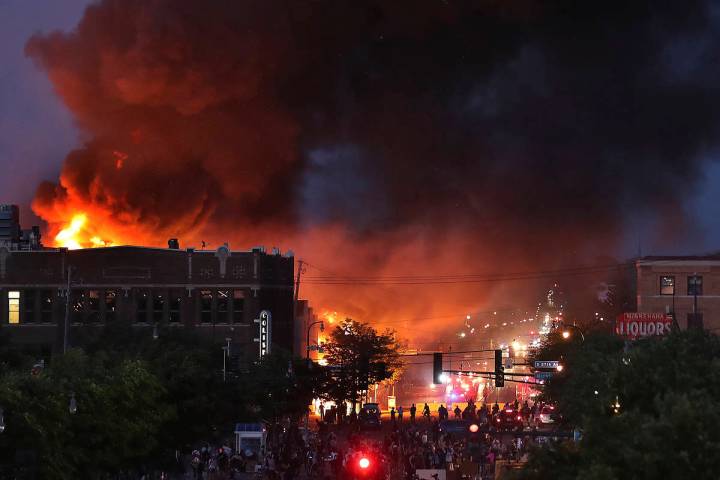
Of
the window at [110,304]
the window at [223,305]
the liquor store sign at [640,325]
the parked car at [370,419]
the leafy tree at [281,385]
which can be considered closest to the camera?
the leafy tree at [281,385]

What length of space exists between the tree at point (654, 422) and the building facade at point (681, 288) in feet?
179

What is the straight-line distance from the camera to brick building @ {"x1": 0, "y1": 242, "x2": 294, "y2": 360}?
72062 mm

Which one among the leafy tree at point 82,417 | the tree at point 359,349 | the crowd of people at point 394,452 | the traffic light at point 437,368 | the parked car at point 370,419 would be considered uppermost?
the tree at point 359,349

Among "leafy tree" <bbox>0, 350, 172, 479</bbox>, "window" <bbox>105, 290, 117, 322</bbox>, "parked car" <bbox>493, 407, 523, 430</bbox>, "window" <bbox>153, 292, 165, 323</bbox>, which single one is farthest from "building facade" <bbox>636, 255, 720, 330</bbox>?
"leafy tree" <bbox>0, 350, 172, 479</bbox>

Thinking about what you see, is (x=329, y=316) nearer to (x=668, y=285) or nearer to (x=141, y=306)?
→ (x=141, y=306)

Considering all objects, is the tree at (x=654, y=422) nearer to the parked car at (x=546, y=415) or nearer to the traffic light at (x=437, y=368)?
the traffic light at (x=437, y=368)

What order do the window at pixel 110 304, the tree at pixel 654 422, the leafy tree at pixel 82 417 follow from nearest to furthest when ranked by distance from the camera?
the tree at pixel 654 422
the leafy tree at pixel 82 417
the window at pixel 110 304

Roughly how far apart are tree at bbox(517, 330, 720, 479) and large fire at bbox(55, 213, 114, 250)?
5803cm

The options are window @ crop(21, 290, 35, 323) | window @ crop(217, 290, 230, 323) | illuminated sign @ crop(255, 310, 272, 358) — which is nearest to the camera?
illuminated sign @ crop(255, 310, 272, 358)

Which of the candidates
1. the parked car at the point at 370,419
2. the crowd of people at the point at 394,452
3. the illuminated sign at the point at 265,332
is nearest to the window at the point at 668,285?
the crowd of people at the point at 394,452

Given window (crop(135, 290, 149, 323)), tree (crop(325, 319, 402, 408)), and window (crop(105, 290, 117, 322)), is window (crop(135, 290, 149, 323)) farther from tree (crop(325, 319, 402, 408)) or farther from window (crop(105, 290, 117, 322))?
tree (crop(325, 319, 402, 408))

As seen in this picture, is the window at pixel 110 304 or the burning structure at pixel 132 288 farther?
the window at pixel 110 304

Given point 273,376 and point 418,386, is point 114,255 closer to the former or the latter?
point 273,376

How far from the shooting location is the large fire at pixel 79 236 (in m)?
77.8
